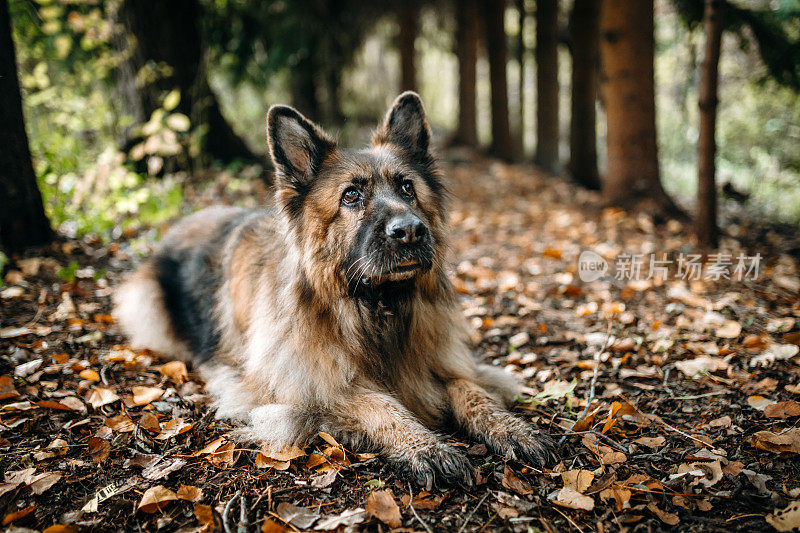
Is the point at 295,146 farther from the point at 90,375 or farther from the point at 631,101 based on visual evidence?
the point at 631,101

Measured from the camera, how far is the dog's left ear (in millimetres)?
3359

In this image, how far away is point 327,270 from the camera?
9.38 ft

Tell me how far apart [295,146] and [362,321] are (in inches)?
44.4

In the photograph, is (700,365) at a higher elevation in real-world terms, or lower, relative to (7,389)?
lower

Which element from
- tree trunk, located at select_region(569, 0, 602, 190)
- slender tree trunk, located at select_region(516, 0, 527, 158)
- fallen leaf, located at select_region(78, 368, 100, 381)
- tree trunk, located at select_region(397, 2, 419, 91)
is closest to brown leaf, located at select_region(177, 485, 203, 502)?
fallen leaf, located at select_region(78, 368, 100, 381)

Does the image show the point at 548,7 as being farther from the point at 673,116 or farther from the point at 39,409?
the point at 39,409

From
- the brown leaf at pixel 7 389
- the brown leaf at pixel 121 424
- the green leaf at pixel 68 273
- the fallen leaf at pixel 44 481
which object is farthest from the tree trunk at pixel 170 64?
the fallen leaf at pixel 44 481

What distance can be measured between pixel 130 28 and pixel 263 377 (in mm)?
6197

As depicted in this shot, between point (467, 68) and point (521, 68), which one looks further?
point (521, 68)

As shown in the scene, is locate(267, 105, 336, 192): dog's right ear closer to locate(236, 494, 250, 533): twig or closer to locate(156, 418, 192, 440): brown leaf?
locate(156, 418, 192, 440): brown leaf

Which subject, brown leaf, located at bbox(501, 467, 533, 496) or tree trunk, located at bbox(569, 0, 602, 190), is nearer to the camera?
brown leaf, located at bbox(501, 467, 533, 496)

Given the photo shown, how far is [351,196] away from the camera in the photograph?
2.96 m

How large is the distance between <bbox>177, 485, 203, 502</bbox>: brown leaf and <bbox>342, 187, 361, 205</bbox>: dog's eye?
166 centimetres

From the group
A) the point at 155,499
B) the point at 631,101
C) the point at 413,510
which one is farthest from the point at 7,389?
the point at 631,101
